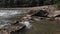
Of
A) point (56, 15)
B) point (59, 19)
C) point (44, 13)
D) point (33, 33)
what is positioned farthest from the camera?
point (44, 13)

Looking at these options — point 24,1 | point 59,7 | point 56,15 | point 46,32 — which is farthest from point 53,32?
point 24,1

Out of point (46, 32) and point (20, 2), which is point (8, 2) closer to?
point (20, 2)

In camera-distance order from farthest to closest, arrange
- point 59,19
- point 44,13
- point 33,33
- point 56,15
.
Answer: point 44,13, point 56,15, point 59,19, point 33,33

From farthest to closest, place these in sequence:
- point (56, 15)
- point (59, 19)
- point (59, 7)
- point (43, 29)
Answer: point (59, 7), point (56, 15), point (59, 19), point (43, 29)

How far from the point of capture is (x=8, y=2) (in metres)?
27.7

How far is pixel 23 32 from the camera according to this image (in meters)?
11.6

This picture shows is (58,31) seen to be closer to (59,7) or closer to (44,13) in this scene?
(44,13)

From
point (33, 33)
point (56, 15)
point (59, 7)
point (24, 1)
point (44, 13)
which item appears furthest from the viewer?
point (24, 1)

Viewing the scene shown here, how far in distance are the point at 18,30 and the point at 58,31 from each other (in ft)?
9.45

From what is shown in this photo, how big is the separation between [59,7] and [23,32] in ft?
32.7

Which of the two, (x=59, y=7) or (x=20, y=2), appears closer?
(x=59, y=7)

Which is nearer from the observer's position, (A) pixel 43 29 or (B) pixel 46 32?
(B) pixel 46 32

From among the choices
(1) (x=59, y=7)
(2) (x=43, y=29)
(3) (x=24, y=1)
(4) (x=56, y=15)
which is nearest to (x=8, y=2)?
(3) (x=24, y=1)

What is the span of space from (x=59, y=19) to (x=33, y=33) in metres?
5.58
